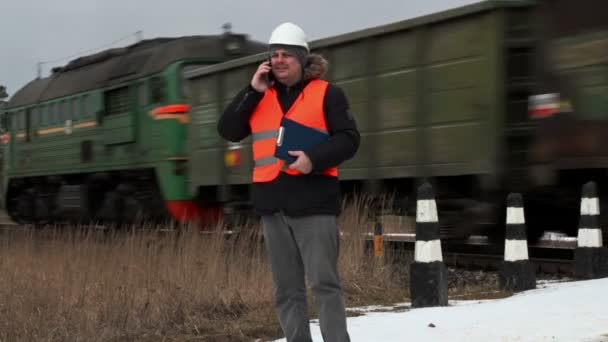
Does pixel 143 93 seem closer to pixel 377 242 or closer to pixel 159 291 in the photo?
pixel 377 242

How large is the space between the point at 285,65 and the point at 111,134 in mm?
13753

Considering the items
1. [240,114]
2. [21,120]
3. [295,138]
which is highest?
[21,120]

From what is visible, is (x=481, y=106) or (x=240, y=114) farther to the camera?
(x=481, y=106)

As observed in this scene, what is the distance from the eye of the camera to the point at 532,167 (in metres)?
10.6

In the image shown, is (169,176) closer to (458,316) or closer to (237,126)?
(458,316)

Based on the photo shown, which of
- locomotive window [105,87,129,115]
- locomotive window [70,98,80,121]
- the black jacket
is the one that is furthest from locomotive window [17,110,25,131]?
the black jacket

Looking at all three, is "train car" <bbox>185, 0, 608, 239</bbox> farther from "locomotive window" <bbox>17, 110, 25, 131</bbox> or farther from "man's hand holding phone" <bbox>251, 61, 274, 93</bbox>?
"locomotive window" <bbox>17, 110, 25, 131</bbox>

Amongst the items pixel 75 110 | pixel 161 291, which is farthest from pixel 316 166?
pixel 75 110

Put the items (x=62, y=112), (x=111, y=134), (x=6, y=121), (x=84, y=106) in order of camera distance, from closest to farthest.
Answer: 1. (x=111, y=134)
2. (x=84, y=106)
3. (x=62, y=112)
4. (x=6, y=121)

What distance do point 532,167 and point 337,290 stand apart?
6440 millimetres

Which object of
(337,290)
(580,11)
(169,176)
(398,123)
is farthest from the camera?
(169,176)

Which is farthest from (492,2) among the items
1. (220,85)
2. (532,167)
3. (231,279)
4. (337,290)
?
(337,290)

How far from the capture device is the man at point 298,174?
4.55 m

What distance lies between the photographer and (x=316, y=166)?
4.46 m
